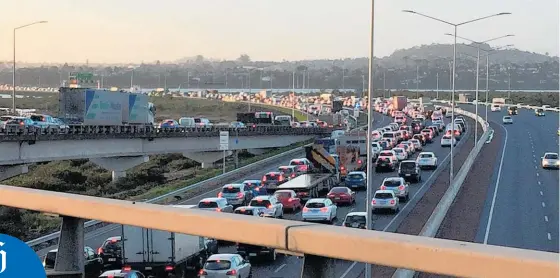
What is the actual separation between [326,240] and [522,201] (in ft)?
128

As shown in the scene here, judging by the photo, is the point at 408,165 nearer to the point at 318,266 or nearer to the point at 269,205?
the point at 269,205

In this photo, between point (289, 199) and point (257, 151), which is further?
point (257, 151)

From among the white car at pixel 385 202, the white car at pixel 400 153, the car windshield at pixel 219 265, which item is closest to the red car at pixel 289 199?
the white car at pixel 385 202

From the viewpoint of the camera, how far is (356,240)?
3.34m

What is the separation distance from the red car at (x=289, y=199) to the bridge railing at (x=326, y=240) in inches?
1278

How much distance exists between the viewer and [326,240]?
11.3 feet

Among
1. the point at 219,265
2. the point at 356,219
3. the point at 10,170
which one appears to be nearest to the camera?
the point at 219,265

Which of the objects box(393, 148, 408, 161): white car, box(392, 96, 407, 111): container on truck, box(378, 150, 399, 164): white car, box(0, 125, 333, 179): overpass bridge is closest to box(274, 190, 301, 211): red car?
box(0, 125, 333, 179): overpass bridge

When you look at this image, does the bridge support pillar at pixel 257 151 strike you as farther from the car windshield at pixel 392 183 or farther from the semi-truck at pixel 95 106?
the car windshield at pixel 392 183

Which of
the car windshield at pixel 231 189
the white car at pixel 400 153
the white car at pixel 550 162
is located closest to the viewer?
the car windshield at pixel 231 189

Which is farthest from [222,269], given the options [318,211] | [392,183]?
[392,183]

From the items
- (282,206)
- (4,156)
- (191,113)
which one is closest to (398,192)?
(282,206)

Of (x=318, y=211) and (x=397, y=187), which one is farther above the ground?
(x=397, y=187)

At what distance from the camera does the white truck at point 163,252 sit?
5.69 metres
